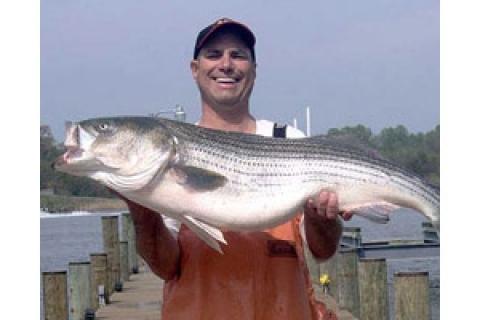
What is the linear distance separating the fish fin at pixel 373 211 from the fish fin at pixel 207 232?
629 mm

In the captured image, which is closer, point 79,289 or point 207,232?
point 207,232

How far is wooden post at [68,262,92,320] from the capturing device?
41.6 feet

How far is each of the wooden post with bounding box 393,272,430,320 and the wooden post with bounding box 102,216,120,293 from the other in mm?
7226

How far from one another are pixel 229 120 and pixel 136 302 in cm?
1105

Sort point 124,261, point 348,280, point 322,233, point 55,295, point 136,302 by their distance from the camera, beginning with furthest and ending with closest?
point 124,261
point 136,302
point 348,280
point 55,295
point 322,233

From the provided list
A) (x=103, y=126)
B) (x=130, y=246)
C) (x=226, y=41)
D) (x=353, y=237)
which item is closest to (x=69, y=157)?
(x=103, y=126)

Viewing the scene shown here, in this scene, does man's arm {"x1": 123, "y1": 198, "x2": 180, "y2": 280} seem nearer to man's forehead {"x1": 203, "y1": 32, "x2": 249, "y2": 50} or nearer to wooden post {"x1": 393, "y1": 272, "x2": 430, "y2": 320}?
man's forehead {"x1": 203, "y1": 32, "x2": 249, "y2": 50}

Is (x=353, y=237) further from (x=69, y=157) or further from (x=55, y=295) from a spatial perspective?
(x=69, y=157)

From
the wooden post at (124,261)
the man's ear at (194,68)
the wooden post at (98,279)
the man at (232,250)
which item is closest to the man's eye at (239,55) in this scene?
the man at (232,250)

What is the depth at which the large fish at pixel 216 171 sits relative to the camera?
11.9 feet

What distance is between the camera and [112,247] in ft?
53.6

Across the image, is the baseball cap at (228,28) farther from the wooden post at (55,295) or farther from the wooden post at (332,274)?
the wooden post at (332,274)

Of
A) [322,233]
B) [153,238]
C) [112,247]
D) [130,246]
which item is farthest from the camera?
[130,246]
